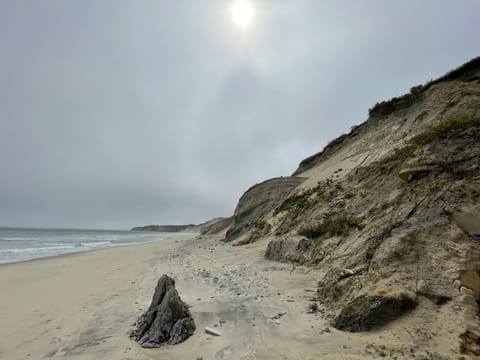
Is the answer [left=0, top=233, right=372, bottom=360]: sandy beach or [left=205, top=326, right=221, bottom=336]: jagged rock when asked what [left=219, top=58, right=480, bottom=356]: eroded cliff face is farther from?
[left=205, top=326, right=221, bottom=336]: jagged rock

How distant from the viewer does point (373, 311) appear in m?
4.41

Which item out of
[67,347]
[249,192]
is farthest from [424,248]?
[249,192]

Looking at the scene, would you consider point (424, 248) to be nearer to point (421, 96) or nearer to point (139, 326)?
point (139, 326)

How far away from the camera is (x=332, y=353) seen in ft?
12.8

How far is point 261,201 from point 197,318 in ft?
57.5

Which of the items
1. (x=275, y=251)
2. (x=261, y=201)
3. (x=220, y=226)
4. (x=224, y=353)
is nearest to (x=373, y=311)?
(x=224, y=353)

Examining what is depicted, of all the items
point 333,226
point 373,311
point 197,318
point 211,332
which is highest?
point 333,226

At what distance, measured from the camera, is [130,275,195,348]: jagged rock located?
4.82 meters

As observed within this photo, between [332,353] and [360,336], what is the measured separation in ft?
2.04

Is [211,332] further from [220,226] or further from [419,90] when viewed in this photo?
[220,226]

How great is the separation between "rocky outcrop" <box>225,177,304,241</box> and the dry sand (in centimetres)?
1104

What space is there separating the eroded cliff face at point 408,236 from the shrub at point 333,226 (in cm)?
4

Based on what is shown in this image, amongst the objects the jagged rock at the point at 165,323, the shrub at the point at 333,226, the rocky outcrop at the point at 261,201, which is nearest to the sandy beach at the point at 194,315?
the jagged rock at the point at 165,323

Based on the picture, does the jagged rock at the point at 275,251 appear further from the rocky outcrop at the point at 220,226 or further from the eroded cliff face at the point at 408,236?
the rocky outcrop at the point at 220,226
